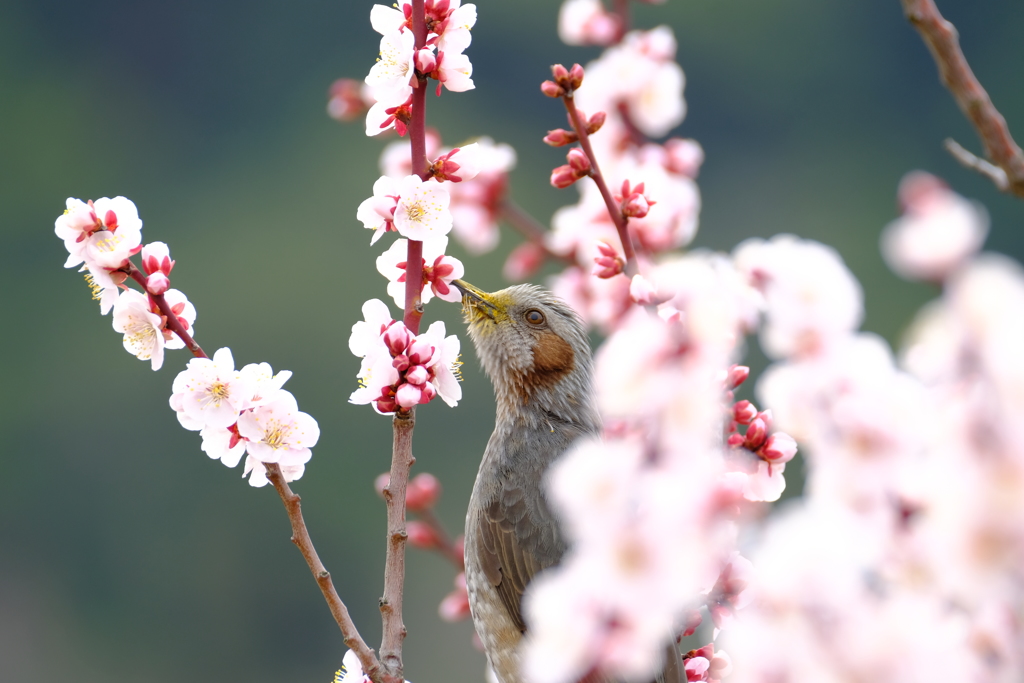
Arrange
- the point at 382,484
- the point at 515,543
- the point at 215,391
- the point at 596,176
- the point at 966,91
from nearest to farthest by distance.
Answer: the point at 966,91 < the point at 215,391 < the point at 596,176 < the point at 382,484 < the point at 515,543

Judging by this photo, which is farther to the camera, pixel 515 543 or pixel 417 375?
pixel 515 543

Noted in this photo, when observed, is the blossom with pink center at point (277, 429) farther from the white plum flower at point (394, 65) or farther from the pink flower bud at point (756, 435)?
the pink flower bud at point (756, 435)

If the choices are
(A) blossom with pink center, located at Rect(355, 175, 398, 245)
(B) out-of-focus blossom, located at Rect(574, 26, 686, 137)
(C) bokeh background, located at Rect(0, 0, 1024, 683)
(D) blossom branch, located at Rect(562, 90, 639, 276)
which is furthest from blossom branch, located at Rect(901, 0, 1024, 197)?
(C) bokeh background, located at Rect(0, 0, 1024, 683)

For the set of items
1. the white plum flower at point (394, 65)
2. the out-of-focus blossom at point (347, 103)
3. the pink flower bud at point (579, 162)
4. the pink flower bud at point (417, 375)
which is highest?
the out-of-focus blossom at point (347, 103)

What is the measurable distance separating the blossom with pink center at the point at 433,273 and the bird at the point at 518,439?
0.39 metres

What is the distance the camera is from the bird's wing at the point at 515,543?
1.61 meters

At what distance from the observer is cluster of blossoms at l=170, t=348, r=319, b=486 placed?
929 mm

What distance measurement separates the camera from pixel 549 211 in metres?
11.6

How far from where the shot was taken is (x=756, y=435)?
110 centimetres

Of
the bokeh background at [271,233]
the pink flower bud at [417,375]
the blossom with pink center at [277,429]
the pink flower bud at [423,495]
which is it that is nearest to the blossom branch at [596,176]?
the pink flower bud at [417,375]

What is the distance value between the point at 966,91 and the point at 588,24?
51.1 inches

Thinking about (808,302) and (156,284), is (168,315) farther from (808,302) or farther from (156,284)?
(808,302)

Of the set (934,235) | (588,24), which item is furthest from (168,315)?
(588,24)

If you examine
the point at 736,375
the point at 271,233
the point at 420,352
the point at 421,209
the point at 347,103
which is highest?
the point at 271,233
